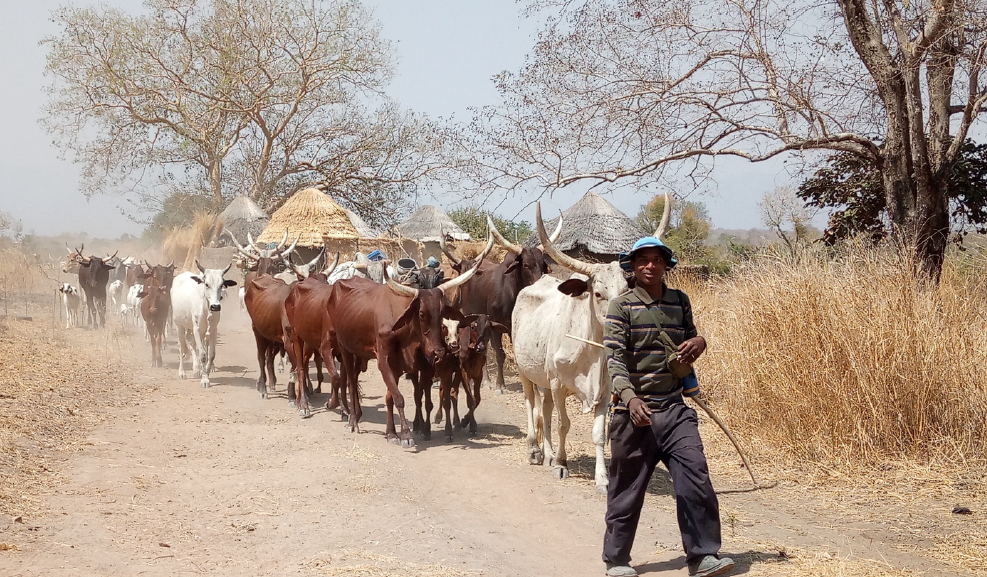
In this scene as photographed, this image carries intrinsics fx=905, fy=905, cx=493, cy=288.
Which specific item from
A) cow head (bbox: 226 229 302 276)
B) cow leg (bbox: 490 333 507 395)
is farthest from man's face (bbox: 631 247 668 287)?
cow head (bbox: 226 229 302 276)

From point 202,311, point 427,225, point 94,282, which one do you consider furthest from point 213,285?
point 427,225

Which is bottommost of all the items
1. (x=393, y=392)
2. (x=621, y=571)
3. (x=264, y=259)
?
(x=621, y=571)

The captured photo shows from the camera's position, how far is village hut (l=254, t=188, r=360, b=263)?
68.4 feet

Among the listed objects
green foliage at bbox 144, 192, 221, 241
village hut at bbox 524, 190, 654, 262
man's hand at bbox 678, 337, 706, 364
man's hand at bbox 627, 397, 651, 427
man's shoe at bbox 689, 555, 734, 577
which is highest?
green foliage at bbox 144, 192, 221, 241

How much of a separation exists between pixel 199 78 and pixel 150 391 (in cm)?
1938

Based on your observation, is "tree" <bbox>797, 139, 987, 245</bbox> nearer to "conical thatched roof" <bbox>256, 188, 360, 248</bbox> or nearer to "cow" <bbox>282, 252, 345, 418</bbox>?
"cow" <bbox>282, 252, 345, 418</bbox>

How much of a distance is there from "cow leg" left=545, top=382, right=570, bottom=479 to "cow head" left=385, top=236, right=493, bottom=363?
150 cm

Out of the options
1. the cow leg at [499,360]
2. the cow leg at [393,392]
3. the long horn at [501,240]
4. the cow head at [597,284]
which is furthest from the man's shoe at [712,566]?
the cow leg at [499,360]

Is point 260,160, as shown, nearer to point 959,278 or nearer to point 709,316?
point 709,316

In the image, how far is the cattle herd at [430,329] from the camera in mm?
7492

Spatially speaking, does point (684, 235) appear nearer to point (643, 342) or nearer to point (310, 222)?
point (310, 222)

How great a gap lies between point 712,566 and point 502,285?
7772 millimetres

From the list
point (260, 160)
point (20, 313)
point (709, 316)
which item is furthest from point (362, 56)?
point (709, 316)

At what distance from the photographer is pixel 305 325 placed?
1113 centimetres
